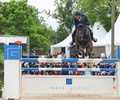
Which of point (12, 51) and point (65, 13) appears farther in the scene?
point (65, 13)

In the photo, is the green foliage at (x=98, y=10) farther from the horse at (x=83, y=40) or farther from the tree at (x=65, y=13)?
the horse at (x=83, y=40)

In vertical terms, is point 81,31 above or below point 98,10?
below

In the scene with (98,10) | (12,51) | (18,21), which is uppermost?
(98,10)

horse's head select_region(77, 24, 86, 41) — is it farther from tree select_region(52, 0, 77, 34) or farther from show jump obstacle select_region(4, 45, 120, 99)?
tree select_region(52, 0, 77, 34)

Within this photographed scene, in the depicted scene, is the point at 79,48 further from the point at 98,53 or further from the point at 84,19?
the point at 98,53

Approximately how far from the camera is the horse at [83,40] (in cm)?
962

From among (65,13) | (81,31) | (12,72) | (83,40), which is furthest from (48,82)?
(65,13)

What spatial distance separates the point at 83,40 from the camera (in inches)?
392

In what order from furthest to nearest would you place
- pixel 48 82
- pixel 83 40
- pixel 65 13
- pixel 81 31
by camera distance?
pixel 65 13 → pixel 83 40 → pixel 81 31 → pixel 48 82

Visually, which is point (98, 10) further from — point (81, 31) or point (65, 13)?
point (81, 31)

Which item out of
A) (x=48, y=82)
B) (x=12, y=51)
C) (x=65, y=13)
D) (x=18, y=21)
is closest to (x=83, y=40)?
(x=48, y=82)

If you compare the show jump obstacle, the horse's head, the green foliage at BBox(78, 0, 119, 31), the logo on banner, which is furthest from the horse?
the green foliage at BBox(78, 0, 119, 31)

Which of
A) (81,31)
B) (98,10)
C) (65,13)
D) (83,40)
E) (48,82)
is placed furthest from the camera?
(65,13)

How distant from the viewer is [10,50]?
6.62m
